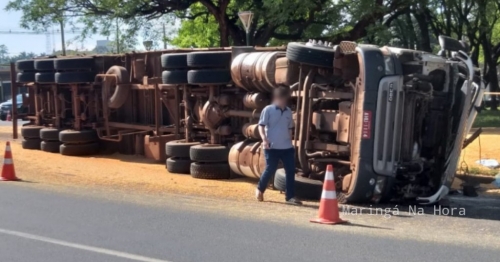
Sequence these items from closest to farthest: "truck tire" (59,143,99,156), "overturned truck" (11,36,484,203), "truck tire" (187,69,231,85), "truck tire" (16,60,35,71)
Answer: "overturned truck" (11,36,484,203) < "truck tire" (187,69,231,85) < "truck tire" (59,143,99,156) < "truck tire" (16,60,35,71)

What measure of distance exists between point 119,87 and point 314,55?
7469 mm

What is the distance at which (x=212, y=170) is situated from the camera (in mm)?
13773

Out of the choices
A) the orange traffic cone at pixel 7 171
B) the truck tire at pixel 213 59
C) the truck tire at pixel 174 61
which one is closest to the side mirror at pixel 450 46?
the truck tire at pixel 213 59

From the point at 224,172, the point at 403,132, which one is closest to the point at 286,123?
the point at 403,132

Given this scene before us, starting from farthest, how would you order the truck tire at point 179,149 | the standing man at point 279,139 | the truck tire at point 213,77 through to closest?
the truck tire at point 179,149 < the truck tire at point 213,77 < the standing man at point 279,139

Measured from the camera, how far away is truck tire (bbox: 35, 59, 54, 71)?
61.6ft

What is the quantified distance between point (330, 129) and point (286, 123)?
2.11 ft

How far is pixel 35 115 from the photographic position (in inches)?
814

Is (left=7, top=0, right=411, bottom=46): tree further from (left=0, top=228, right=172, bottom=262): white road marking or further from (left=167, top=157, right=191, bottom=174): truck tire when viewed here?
(left=0, top=228, right=172, bottom=262): white road marking

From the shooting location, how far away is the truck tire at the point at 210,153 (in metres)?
13.8

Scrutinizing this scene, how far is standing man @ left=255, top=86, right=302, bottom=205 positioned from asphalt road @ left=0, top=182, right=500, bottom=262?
0.90 meters

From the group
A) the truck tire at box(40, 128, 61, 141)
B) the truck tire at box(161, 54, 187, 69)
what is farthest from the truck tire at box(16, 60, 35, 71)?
the truck tire at box(161, 54, 187, 69)

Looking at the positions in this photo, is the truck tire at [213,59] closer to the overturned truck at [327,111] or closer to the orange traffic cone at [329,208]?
the overturned truck at [327,111]

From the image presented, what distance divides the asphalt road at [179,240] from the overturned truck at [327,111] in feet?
4.78
